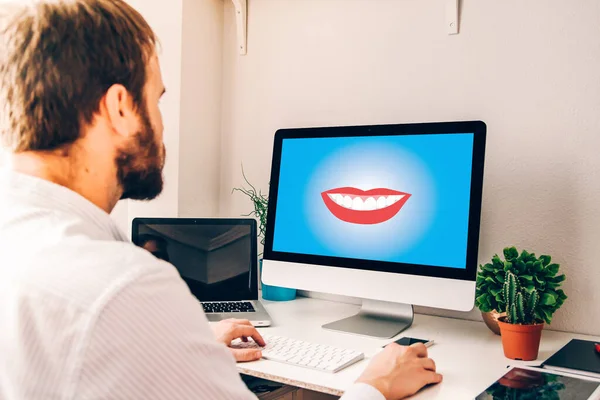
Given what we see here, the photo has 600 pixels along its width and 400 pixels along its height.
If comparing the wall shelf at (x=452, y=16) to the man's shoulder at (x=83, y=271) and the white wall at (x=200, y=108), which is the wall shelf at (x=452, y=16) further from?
the man's shoulder at (x=83, y=271)

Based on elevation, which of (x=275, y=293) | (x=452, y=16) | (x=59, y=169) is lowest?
(x=275, y=293)

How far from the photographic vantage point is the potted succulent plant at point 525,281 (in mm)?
1186

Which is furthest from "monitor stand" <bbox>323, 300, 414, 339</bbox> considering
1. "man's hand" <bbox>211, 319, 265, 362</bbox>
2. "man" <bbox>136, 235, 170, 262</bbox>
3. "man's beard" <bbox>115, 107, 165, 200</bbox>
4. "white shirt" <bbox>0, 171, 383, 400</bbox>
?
"white shirt" <bbox>0, 171, 383, 400</bbox>

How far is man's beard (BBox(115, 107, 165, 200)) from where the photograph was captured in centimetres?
80

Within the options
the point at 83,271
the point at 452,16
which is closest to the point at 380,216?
the point at 452,16

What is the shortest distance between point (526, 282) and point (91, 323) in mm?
951

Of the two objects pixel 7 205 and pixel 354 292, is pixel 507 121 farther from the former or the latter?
pixel 7 205

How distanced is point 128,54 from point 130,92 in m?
0.05

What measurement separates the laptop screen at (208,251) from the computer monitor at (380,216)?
10cm

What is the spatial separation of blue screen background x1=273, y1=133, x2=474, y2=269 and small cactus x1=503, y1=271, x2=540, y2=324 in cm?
11

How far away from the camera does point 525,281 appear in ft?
3.94

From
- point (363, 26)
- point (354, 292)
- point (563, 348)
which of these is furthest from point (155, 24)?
point (563, 348)

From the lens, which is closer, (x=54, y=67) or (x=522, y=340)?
(x=54, y=67)

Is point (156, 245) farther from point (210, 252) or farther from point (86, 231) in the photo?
point (86, 231)
